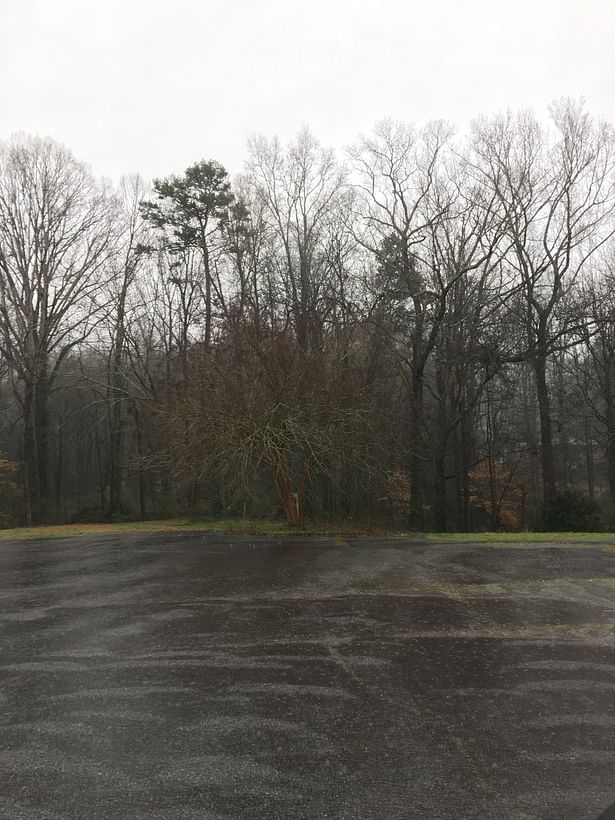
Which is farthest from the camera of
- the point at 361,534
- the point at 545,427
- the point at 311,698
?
the point at 545,427

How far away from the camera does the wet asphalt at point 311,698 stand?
Answer: 11.3 feet

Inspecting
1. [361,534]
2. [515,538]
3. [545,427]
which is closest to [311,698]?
[515,538]

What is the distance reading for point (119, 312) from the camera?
3098 centimetres

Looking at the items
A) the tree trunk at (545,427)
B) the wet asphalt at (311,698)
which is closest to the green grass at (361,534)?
the wet asphalt at (311,698)

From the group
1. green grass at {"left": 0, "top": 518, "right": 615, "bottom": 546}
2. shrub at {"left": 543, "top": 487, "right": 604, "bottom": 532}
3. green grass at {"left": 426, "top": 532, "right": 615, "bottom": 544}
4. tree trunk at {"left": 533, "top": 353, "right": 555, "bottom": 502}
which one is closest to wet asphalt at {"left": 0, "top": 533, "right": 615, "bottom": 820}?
green grass at {"left": 426, "top": 532, "right": 615, "bottom": 544}

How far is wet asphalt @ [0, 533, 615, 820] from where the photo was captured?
3457 mm

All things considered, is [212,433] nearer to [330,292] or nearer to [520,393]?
[330,292]

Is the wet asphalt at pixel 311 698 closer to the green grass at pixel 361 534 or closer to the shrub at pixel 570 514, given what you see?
the green grass at pixel 361 534

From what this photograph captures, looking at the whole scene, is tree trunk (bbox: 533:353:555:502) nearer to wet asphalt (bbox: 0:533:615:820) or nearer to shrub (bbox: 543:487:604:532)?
shrub (bbox: 543:487:604:532)

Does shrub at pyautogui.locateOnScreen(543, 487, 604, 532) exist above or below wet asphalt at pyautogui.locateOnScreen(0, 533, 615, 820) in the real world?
below

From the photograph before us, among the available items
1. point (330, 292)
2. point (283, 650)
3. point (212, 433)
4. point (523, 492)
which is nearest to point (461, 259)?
point (330, 292)

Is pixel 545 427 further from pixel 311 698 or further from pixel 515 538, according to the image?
pixel 311 698

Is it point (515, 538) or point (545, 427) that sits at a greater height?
point (545, 427)

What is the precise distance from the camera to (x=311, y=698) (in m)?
4.88
